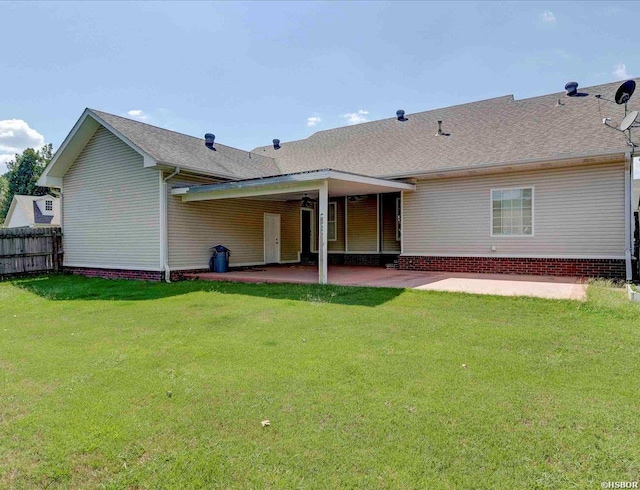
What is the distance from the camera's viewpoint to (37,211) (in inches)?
1249

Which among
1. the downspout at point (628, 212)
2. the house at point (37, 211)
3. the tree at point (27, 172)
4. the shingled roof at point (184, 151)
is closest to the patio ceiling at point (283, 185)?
the shingled roof at point (184, 151)

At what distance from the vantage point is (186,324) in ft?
19.8

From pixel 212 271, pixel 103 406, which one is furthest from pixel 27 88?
pixel 103 406

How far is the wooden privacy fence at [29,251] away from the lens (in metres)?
12.8

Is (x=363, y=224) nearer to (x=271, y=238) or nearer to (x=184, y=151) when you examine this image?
(x=271, y=238)

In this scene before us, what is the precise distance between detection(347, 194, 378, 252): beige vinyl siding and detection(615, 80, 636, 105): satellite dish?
7.72 metres

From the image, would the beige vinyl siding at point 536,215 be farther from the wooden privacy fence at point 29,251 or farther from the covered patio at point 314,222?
the wooden privacy fence at point 29,251

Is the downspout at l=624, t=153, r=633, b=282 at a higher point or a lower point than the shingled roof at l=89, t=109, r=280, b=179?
lower

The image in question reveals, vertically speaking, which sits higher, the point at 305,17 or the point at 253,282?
the point at 305,17

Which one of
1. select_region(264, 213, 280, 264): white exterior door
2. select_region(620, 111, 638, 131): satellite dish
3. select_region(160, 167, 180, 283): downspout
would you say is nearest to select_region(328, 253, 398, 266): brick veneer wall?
select_region(264, 213, 280, 264): white exterior door

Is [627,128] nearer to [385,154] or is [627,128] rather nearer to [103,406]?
[385,154]

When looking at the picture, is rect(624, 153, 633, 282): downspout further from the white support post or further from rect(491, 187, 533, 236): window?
the white support post

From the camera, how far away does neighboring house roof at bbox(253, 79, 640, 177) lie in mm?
10438

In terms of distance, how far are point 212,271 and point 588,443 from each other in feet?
38.0
